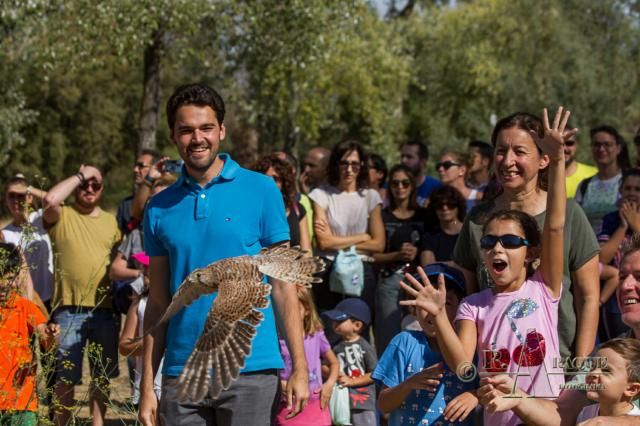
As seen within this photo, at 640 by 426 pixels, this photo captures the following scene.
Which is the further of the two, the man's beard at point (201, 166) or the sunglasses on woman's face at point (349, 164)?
the sunglasses on woman's face at point (349, 164)

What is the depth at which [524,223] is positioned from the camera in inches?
171

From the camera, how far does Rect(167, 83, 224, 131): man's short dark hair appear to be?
412cm

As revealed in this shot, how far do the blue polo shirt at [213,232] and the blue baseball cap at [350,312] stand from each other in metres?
2.79

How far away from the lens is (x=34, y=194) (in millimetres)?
7766

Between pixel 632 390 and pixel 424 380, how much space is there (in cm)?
108

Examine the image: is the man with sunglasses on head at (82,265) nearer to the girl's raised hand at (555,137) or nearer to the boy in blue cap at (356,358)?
the boy in blue cap at (356,358)

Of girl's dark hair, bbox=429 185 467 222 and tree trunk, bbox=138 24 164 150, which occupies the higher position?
tree trunk, bbox=138 24 164 150

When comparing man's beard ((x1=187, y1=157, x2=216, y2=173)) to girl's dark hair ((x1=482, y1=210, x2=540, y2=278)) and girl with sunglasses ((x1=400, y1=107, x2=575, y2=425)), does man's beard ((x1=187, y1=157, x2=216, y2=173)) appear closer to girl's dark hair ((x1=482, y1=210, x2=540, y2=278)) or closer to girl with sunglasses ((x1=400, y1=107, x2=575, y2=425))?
girl with sunglasses ((x1=400, y1=107, x2=575, y2=425))

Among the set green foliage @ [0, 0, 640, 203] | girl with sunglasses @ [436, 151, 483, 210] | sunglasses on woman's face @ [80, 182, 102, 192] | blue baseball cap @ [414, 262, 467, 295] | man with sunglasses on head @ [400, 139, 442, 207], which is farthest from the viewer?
green foliage @ [0, 0, 640, 203]

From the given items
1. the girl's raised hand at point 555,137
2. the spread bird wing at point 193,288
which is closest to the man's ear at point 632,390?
the girl's raised hand at point 555,137

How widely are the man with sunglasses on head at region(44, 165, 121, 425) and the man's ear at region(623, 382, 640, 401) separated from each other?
4.52m

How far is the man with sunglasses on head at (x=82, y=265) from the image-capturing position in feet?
23.9

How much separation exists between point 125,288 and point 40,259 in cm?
87

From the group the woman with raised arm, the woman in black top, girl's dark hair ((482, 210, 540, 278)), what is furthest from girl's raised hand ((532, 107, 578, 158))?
the woman in black top
